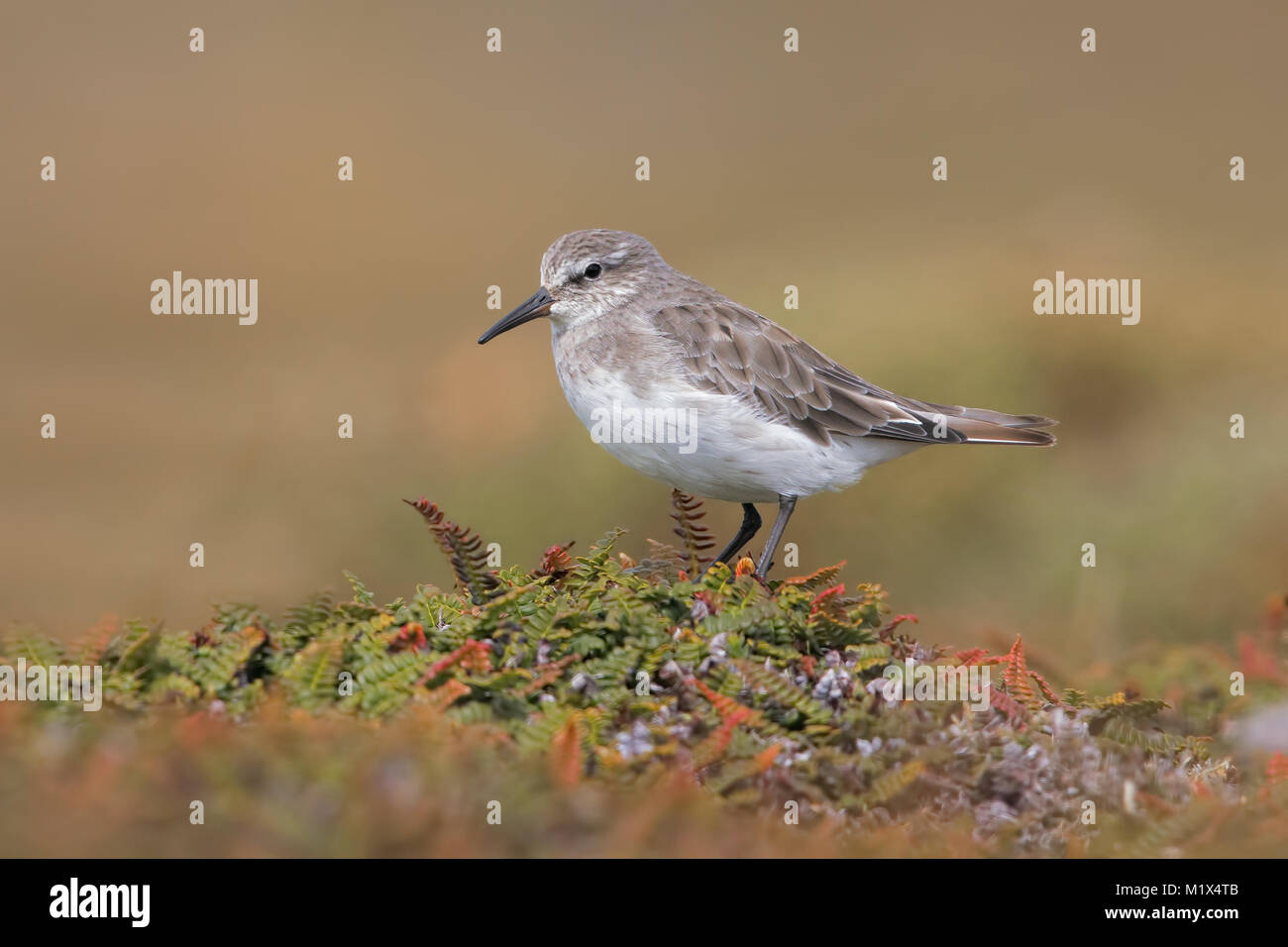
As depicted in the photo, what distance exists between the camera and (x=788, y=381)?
364 inches

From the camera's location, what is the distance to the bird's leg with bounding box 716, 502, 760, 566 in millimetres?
9172

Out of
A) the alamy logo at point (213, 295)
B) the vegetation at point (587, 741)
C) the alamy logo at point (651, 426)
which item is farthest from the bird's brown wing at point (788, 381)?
the alamy logo at point (213, 295)

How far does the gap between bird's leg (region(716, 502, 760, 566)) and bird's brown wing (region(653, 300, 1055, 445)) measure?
2.57ft

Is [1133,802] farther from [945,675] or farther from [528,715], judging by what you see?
[528,715]

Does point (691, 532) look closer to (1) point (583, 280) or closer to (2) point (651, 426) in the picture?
(2) point (651, 426)

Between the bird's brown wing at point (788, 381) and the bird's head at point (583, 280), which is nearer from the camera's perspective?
the bird's brown wing at point (788, 381)

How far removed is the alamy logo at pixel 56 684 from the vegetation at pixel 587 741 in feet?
0.27

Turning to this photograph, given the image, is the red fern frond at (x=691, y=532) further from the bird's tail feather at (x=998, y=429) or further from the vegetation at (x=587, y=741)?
the bird's tail feather at (x=998, y=429)

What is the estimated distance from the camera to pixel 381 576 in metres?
16.5

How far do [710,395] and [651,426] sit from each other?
0.48 m

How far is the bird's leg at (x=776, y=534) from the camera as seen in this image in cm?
838

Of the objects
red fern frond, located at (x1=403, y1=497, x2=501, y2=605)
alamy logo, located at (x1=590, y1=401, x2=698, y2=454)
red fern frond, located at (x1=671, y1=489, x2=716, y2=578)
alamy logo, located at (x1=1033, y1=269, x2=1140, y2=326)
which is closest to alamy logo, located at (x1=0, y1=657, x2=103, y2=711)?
red fern frond, located at (x1=403, y1=497, x2=501, y2=605)

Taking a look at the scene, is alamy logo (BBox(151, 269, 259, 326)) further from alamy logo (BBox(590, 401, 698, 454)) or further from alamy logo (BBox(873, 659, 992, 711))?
alamy logo (BBox(873, 659, 992, 711))

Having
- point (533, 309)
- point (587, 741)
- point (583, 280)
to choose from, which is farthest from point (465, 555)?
point (583, 280)
